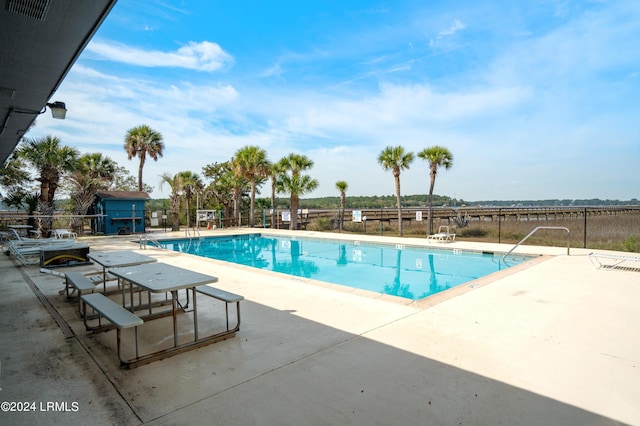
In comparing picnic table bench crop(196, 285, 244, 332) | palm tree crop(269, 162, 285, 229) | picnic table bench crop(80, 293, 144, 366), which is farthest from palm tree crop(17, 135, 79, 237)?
picnic table bench crop(196, 285, 244, 332)

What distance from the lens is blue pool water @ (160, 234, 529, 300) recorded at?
7.95 meters

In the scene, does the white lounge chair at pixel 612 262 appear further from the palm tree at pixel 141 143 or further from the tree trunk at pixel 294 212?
the palm tree at pixel 141 143

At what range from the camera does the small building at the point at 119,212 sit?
52.4 ft

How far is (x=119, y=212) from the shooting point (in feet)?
53.3

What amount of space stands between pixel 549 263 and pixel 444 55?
1103 centimetres

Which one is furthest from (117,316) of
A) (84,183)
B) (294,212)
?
(84,183)

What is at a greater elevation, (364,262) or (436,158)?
(436,158)

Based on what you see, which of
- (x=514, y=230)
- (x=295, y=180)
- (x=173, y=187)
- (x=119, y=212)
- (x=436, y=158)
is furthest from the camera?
(x=173, y=187)

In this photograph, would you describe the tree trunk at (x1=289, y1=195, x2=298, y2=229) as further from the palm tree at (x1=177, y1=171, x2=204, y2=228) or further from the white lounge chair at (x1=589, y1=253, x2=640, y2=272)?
the white lounge chair at (x1=589, y1=253, x2=640, y2=272)

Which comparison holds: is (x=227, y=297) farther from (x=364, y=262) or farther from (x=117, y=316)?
(x=364, y=262)

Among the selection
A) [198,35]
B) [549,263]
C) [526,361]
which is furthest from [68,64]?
[198,35]

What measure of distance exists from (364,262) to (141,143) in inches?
694

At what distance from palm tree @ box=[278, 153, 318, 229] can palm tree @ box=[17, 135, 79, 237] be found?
1013 centimetres

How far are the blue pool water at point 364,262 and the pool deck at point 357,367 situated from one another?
120 inches
